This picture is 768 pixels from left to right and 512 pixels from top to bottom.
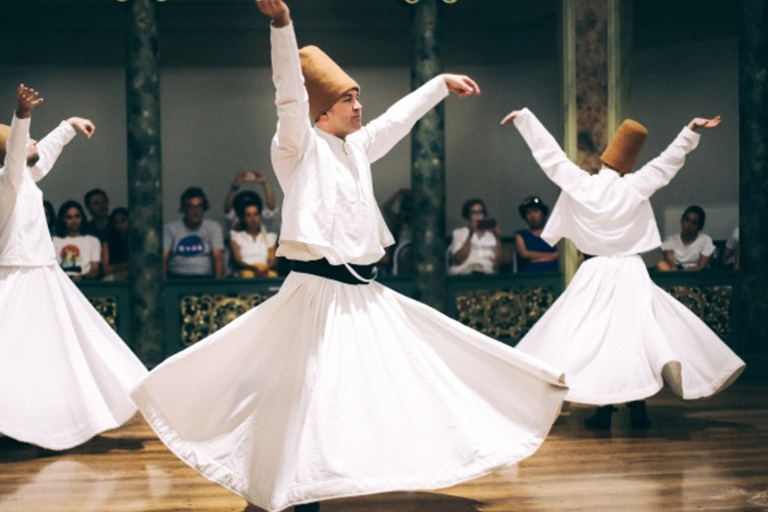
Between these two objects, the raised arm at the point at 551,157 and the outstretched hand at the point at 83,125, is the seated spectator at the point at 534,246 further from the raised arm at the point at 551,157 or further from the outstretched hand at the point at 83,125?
the outstretched hand at the point at 83,125

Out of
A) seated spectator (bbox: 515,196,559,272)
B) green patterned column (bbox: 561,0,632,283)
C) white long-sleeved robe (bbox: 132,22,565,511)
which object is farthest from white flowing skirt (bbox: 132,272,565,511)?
seated spectator (bbox: 515,196,559,272)

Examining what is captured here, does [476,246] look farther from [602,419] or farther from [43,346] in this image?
[43,346]

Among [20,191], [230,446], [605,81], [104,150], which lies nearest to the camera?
[230,446]

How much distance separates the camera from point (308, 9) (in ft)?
35.9

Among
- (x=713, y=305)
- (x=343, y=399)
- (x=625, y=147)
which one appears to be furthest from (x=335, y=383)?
(x=713, y=305)

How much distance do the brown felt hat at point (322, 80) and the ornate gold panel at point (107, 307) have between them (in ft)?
14.5

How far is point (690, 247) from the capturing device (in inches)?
350

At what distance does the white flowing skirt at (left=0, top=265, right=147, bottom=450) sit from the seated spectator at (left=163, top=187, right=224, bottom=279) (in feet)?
8.18

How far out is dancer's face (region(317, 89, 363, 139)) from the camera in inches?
156

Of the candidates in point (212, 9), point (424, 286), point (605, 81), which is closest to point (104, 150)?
point (212, 9)

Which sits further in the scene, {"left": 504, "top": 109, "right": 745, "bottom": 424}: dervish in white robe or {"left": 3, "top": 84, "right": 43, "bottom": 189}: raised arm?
{"left": 504, "top": 109, "right": 745, "bottom": 424}: dervish in white robe

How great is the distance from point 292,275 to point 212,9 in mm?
7363

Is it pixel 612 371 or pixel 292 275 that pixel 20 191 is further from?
pixel 612 371

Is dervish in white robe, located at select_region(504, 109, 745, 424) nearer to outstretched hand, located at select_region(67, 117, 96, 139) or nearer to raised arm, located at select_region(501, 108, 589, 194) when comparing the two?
raised arm, located at select_region(501, 108, 589, 194)
